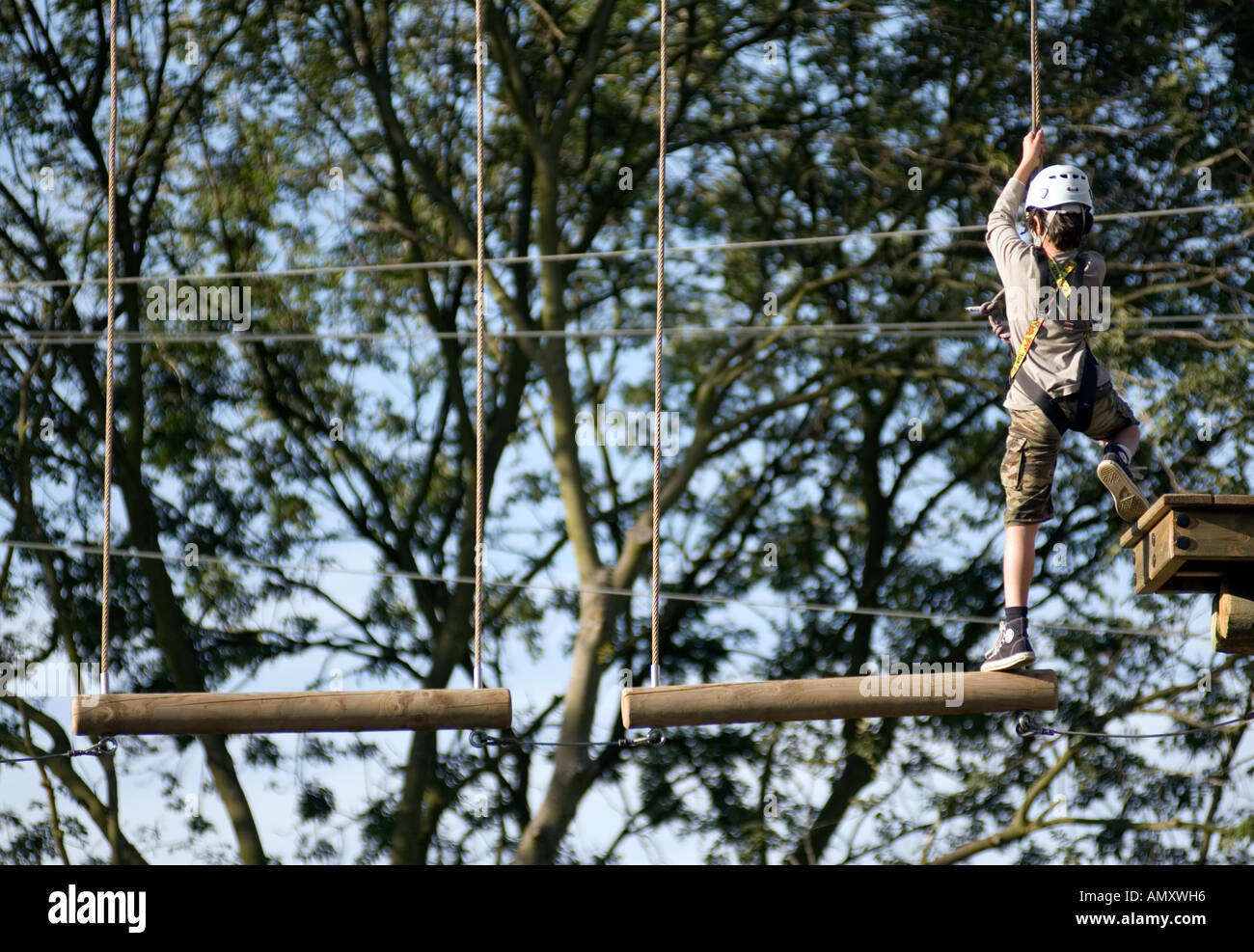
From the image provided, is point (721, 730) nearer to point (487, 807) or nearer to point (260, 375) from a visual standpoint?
point (487, 807)

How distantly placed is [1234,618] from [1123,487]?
0.51 m

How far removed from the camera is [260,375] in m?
11.5

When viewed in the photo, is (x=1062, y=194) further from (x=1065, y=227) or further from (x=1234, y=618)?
(x=1234, y=618)

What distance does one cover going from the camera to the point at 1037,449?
5.25 m

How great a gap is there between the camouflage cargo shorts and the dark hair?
16.0 inches

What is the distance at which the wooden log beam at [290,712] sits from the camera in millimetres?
5301

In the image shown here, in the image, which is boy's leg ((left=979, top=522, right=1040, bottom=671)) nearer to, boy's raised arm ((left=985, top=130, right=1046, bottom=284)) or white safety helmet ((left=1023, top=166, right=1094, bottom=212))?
boy's raised arm ((left=985, top=130, right=1046, bottom=284))

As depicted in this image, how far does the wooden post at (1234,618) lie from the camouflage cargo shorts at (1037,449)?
528 millimetres

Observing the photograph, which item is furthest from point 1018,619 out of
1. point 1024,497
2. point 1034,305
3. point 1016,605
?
point 1034,305

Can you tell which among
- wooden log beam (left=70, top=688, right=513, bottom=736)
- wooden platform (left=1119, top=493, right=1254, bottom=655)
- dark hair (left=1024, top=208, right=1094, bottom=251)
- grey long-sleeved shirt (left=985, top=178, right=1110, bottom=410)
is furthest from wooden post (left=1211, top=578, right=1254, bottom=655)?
wooden log beam (left=70, top=688, right=513, bottom=736)

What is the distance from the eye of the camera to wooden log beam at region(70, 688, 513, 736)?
5.30 meters

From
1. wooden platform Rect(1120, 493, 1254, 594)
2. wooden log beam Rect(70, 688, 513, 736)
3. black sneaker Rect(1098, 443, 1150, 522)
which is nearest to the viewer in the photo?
wooden platform Rect(1120, 493, 1254, 594)

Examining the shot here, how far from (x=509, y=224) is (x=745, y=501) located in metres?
2.32
